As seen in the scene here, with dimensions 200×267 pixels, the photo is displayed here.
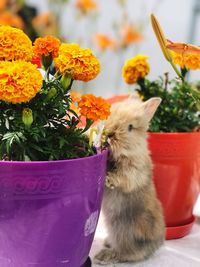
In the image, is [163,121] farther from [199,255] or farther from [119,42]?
[119,42]

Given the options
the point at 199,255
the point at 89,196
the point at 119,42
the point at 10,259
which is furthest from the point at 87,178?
the point at 119,42

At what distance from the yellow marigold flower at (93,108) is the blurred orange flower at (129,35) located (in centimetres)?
132

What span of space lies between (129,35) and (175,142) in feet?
3.80

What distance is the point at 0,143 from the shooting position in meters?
0.48

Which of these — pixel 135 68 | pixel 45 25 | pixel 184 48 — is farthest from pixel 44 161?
pixel 45 25

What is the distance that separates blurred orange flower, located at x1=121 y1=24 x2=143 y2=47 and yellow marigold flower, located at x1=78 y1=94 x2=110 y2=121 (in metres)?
1.32

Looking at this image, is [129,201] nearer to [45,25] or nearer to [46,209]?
[46,209]

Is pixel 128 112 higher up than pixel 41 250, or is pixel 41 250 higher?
pixel 128 112

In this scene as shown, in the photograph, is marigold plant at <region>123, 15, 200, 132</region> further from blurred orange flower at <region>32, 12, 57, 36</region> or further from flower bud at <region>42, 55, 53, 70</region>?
blurred orange flower at <region>32, 12, 57, 36</region>

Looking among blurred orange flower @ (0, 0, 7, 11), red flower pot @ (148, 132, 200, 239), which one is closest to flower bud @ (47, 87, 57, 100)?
red flower pot @ (148, 132, 200, 239)

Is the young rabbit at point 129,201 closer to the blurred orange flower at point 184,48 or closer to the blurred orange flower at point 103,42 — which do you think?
the blurred orange flower at point 184,48

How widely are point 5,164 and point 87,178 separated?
0.36ft

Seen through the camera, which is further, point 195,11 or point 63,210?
point 195,11

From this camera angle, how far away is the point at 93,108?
50cm
